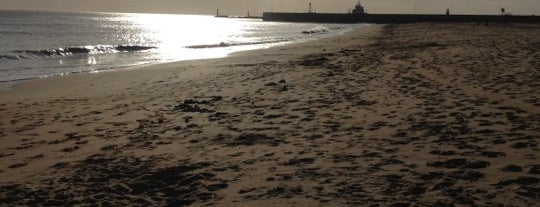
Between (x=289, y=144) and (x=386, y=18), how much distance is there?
4747 inches

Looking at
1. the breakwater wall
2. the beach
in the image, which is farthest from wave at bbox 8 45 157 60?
the breakwater wall

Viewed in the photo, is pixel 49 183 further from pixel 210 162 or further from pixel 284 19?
pixel 284 19

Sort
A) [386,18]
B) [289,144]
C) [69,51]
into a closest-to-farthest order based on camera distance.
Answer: [289,144], [69,51], [386,18]

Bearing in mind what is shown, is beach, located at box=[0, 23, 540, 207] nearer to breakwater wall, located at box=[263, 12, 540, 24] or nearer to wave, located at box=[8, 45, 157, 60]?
wave, located at box=[8, 45, 157, 60]

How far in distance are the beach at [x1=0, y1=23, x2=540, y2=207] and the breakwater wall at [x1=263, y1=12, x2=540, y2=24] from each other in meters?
82.8

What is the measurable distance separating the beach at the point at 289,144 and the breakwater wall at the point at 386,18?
8284 centimetres

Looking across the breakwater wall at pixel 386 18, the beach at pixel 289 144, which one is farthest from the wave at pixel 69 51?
the breakwater wall at pixel 386 18

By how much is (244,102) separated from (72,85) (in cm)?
730

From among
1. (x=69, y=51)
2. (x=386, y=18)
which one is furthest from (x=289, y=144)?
(x=386, y=18)

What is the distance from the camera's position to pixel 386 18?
396 feet

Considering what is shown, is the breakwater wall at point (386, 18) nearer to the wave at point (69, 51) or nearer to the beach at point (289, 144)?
the wave at point (69, 51)

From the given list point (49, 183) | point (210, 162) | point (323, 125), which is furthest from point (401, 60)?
point (49, 183)

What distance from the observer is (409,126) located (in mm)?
6227

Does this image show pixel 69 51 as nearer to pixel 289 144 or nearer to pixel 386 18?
pixel 289 144
